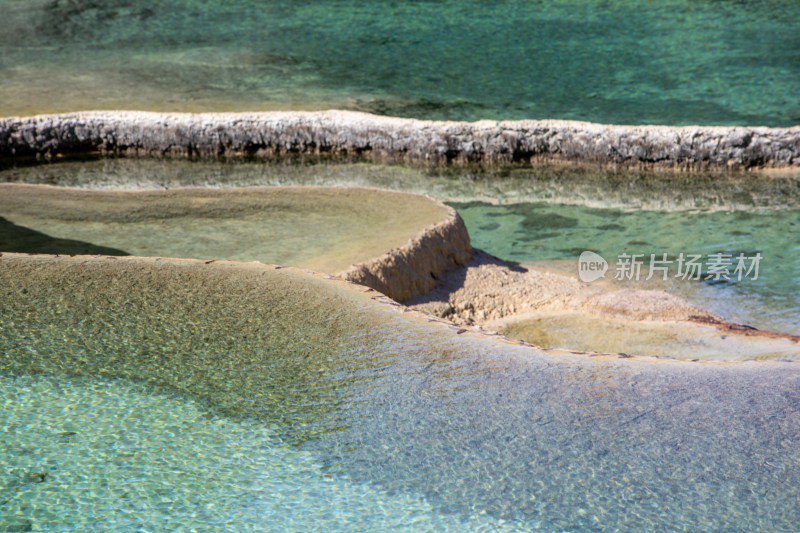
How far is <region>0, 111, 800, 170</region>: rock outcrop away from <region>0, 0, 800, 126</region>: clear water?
0.51 m

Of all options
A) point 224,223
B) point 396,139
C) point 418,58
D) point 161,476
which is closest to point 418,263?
point 224,223

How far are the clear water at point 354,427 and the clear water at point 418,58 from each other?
17.3ft

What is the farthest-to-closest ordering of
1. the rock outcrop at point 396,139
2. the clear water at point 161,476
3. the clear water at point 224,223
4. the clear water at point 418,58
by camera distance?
1. the clear water at point 418,58
2. the rock outcrop at point 396,139
3. the clear water at point 224,223
4. the clear water at point 161,476

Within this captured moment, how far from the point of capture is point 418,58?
9625mm

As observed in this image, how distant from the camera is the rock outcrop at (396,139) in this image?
20.8ft

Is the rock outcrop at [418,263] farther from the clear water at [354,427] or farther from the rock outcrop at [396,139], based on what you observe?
the rock outcrop at [396,139]

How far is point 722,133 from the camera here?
6.30 meters

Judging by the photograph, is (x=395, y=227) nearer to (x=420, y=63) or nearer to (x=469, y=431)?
(x=469, y=431)

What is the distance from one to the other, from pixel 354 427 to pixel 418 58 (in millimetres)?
8134

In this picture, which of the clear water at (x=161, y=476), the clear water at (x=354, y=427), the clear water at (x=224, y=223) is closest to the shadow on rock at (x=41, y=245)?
the clear water at (x=224, y=223)

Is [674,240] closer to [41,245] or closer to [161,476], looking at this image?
[41,245]

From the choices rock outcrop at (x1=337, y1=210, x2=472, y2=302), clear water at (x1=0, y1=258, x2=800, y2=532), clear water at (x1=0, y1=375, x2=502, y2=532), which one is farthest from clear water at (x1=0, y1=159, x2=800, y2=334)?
clear water at (x1=0, y1=375, x2=502, y2=532)

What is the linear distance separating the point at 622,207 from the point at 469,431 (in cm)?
405

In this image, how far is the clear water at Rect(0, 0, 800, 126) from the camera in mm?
7828
